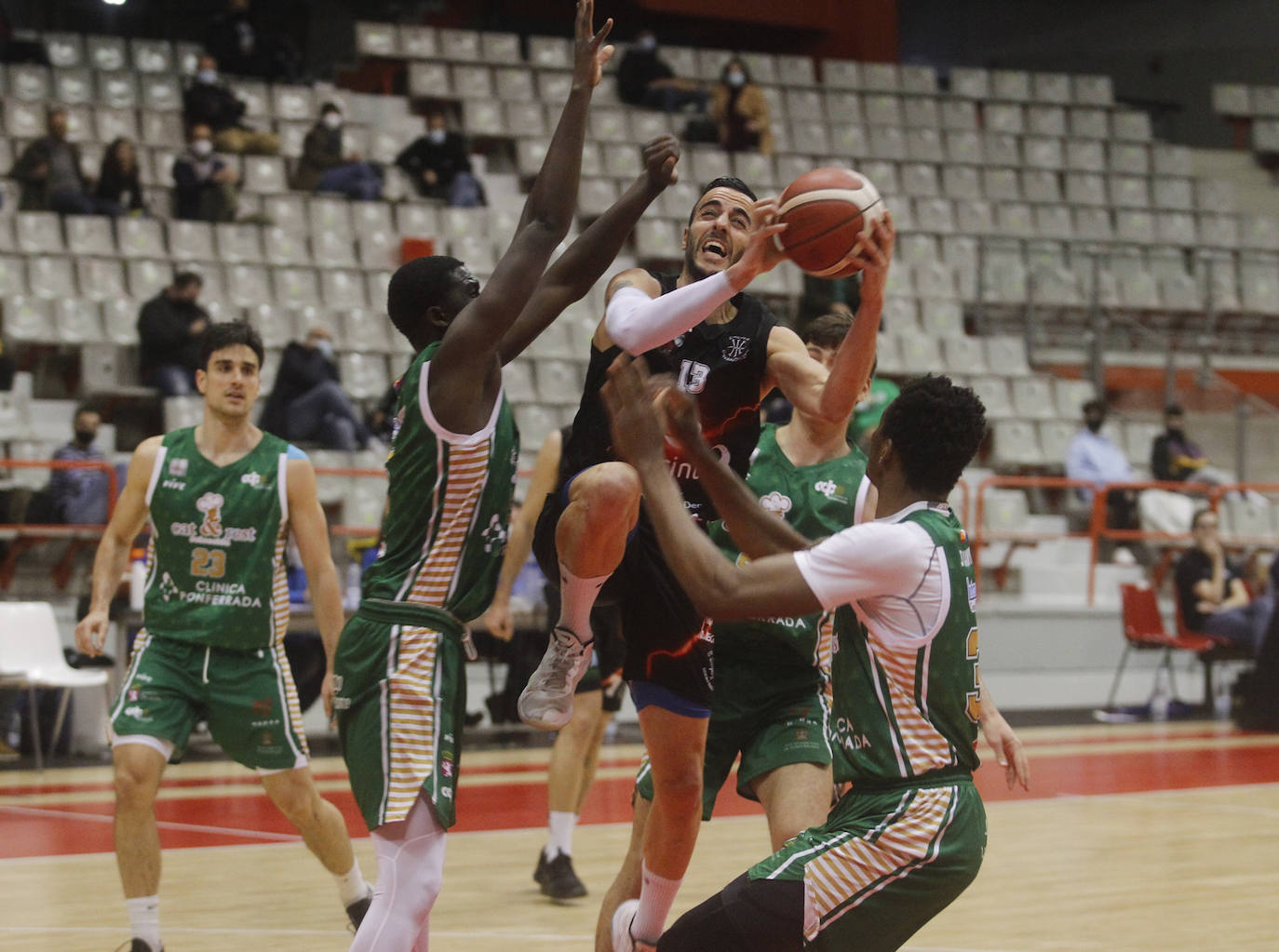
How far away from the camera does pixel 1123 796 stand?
8797mm

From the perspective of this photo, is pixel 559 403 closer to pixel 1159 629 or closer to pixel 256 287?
pixel 256 287

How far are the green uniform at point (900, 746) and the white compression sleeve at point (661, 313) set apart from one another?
65cm

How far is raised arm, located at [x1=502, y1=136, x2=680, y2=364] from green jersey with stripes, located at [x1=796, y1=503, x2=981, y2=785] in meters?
0.92

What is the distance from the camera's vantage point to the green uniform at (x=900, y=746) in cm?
340

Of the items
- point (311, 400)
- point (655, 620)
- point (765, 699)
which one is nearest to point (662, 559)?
point (655, 620)

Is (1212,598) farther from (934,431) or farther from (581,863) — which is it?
(934,431)

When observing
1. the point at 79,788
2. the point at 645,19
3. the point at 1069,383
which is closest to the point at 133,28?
the point at 645,19

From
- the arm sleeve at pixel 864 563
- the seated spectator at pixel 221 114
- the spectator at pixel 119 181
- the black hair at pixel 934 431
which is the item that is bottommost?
the arm sleeve at pixel 864 563

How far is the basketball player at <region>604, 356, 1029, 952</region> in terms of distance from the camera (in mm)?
3387

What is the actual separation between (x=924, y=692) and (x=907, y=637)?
116mm

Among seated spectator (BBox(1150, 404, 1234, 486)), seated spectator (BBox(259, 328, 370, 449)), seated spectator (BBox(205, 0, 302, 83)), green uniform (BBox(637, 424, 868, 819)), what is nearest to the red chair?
seated spectator (BBox(1150, 404, 1234, 486))

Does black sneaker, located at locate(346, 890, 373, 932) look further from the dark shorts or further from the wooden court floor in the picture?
the dark shorts

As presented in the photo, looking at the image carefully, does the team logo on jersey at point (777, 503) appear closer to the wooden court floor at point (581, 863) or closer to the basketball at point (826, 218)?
the basketball at point (826, 218)

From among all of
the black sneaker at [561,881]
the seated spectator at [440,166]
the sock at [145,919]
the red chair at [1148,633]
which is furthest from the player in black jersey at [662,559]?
the seated spectator at [440,166]
